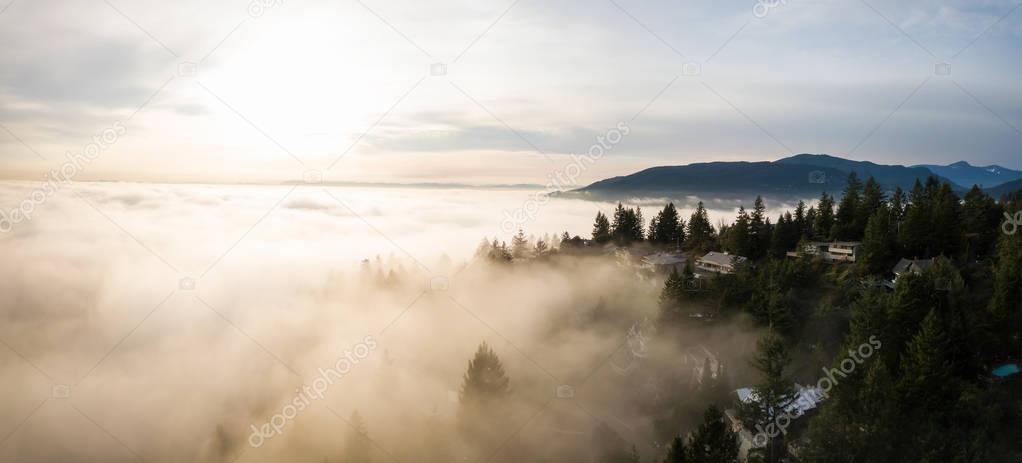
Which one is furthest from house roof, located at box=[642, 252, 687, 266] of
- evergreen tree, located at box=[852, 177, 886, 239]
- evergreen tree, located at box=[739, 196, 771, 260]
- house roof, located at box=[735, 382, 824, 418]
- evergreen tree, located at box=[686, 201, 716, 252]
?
house roof, located at box=[735, 382, 824, 418]

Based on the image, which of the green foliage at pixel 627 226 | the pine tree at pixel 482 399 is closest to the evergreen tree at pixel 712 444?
the pine tree at pixel 482 399

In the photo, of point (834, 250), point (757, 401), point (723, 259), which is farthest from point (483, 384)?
point (834, 250)

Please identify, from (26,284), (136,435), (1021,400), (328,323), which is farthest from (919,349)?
(26,284)

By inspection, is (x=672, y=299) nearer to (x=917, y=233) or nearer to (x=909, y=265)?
(x=909, y=265)

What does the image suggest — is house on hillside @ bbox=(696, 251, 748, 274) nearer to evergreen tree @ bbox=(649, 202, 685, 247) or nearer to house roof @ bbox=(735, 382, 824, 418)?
evergreen tree @ bbox=(649, 202, 685, 247)

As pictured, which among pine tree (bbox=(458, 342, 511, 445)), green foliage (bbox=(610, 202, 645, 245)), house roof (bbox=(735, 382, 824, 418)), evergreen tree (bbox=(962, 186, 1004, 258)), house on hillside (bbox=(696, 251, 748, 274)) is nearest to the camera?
house roof (bbox=(735, 382, 824, 418))

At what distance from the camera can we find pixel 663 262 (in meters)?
68.3

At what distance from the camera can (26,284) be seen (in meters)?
132

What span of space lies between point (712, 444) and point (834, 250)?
43.4 meters

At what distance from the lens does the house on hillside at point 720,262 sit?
195ft

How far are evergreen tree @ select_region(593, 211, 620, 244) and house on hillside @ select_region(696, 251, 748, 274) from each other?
928 inches

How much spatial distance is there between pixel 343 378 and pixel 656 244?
57.9m

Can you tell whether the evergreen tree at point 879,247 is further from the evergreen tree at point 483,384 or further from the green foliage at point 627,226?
the evergreen tree at point 483,384

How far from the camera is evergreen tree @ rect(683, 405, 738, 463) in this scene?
24.6 m
